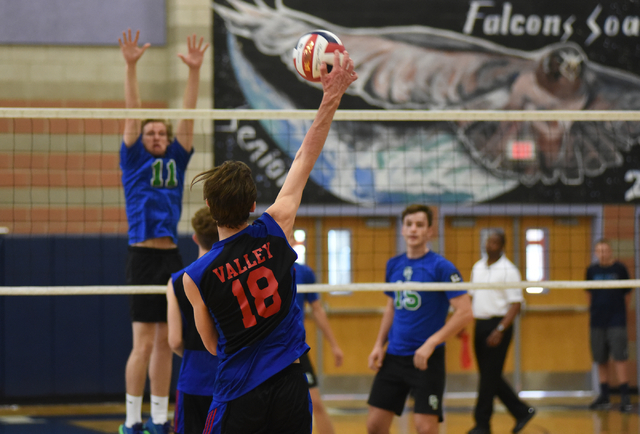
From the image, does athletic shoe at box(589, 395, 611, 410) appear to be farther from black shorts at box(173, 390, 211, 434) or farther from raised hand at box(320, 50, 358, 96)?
raised hand at box(320, 50, 358, 96)

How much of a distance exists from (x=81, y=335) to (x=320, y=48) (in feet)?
21.0

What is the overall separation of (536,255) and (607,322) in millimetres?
1384

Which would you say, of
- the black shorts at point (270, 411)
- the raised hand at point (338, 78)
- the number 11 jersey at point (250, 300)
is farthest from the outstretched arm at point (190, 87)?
the black shorts at point (270, 411)

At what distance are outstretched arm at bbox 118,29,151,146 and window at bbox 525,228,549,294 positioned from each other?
637 cm

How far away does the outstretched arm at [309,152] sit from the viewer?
2.73 metres

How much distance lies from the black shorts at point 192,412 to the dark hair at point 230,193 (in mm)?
1557

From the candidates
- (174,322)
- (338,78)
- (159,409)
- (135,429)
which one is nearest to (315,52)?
(338,78)

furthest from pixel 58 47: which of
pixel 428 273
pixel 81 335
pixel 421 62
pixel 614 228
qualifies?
pixel 614 228

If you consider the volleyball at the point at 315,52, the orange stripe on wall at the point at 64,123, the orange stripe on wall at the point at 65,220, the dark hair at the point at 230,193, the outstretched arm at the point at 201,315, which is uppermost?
the orange stripe on wall at the point at 64,123

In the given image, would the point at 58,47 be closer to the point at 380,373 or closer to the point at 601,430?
the point at 380,373

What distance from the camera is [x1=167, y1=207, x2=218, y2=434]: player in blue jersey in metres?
3.80

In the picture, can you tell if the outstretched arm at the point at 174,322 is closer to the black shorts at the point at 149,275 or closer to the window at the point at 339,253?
the black shorts at the point at 149,275

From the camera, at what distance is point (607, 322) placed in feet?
27.9

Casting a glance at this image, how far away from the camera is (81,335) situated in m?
8.71
